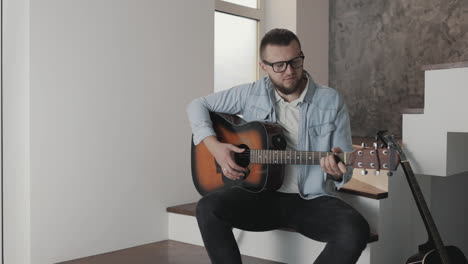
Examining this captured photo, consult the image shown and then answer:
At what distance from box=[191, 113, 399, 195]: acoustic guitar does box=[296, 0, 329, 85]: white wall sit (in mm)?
2122

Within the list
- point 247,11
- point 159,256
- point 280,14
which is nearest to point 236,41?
point 247,11

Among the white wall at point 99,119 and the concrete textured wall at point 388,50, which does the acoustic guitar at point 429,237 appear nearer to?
the white wall at point 99,119

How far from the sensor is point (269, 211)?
215 cm

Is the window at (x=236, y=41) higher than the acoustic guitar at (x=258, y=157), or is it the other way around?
the window at (x=236, y=41)

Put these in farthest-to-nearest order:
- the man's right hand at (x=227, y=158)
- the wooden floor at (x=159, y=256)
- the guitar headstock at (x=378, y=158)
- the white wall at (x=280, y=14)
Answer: the white wall at (x=280, y=14), the wooden floor at (x=159, y=256), the man's right hand at (x=227, y=158), the guitar headstock at (x=378, y=158)

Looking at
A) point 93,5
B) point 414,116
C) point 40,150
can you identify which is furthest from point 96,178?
point 414,116

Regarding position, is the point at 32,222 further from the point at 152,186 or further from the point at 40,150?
the point at 152,186

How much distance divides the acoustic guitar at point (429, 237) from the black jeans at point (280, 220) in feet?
0.99

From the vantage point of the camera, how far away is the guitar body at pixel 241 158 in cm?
211

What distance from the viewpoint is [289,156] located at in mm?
1981

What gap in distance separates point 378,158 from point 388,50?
108 inches

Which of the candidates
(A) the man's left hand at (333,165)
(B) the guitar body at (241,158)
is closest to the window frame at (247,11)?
(B) the guitar body at (241,158)

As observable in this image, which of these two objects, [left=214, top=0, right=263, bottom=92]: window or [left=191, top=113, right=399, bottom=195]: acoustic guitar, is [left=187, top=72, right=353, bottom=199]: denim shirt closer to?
[left=191, top=113, right=399, bottom=195]: acoustic guitar

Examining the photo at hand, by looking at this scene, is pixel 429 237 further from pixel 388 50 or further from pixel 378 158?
pixel 388 50
